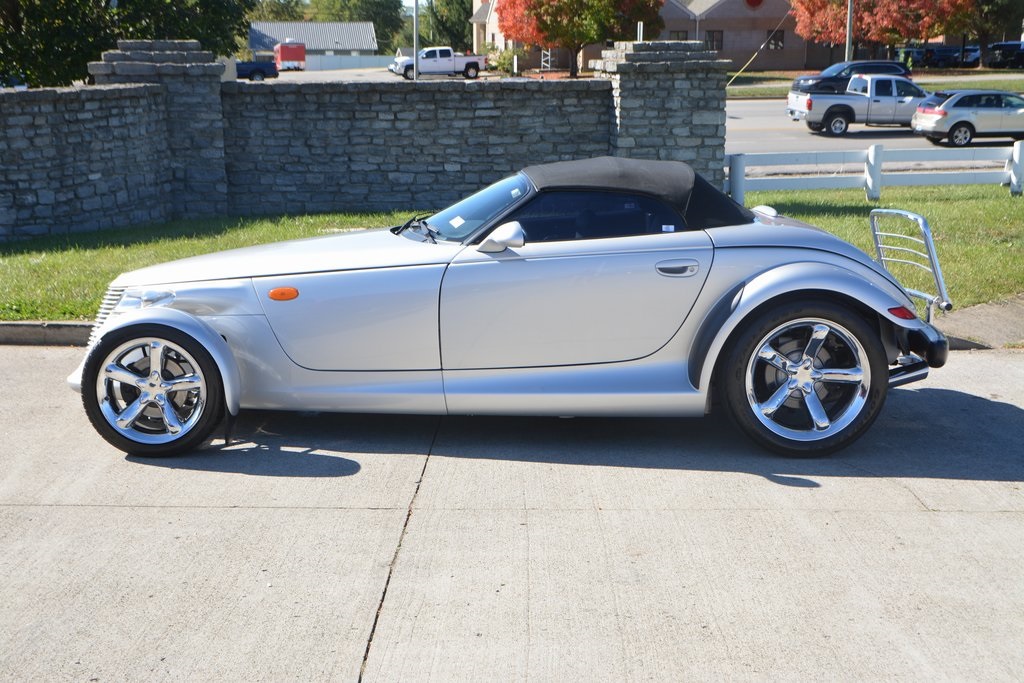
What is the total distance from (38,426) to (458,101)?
913cm

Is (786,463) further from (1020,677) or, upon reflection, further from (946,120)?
(946,120)

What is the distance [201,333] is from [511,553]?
7.08 ft

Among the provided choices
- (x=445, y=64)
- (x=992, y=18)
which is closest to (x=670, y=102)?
(x=445, y=64)

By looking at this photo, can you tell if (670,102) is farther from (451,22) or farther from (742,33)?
(451,22)

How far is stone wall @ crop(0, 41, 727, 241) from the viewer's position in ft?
42.7

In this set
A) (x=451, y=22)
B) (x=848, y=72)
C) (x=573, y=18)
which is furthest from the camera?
(x=451, y=22)

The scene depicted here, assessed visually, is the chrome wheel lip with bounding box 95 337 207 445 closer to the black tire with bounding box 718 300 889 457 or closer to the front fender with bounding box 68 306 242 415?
the front fender with bounding box 68 306 242 415

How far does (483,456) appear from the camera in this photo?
5.93 metres

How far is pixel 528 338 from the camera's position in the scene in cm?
577

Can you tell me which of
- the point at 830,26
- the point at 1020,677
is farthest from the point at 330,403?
the point at 830,26

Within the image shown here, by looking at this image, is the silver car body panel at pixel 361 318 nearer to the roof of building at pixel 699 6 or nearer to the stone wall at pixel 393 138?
the stone wall at pixel 393 138

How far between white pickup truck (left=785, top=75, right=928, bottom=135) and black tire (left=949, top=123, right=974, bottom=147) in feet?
8.86

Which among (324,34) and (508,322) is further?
(324,34)

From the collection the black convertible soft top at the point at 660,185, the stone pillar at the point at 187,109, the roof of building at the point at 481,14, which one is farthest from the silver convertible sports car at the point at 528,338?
the roof of building at the point at 481,14
